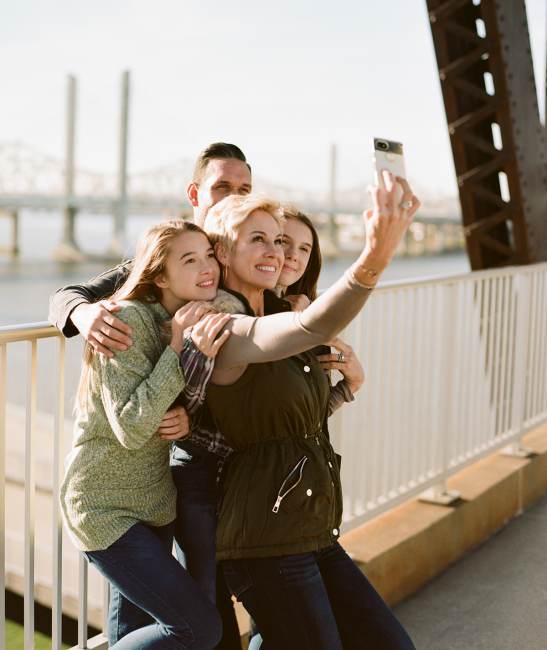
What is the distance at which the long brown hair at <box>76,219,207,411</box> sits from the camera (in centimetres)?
177

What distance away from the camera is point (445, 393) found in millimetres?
3684

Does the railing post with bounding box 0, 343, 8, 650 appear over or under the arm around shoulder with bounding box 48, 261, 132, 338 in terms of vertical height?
Result: under

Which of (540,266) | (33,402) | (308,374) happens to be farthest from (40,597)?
(308,374)

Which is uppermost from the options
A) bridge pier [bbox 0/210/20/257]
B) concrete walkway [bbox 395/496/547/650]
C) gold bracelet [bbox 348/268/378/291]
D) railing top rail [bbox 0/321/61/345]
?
bridge pier [bbox 0/210/20/257]

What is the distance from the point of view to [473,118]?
4867mm

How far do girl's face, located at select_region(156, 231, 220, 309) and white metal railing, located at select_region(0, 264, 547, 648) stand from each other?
849 mm

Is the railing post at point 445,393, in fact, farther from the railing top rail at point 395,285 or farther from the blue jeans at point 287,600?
the blue jeans at point 287,600

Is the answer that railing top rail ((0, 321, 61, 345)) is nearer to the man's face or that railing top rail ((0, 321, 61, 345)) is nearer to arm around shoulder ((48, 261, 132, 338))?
arm around shoulder ((48, 261, 132, 338))

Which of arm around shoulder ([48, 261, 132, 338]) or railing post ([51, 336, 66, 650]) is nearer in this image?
arm around shoulder ([48, 261, 132, 338])

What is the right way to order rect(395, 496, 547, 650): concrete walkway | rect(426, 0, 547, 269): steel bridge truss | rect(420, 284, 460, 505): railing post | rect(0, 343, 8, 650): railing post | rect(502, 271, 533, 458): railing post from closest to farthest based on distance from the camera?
rect(0, 343, 8, 650): railing post, rect(395, 496, 547, 650): concrete walkway, rect(420, 284, 460, 505): railing post, rect(502, 271, 533, 458): railing post, rect(426, 0, 547, 269): steel bridge truss

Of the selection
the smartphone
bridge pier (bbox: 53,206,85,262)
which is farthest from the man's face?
bridge pier (bbox: 53,206,85,262)

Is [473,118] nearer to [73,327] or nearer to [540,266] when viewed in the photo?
[540,266]

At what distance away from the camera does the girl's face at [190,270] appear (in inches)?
70.6

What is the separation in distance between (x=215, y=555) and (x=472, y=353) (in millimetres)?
2323
